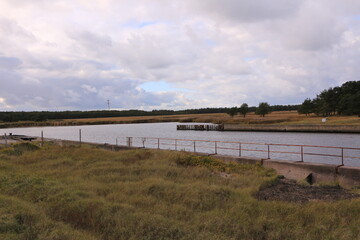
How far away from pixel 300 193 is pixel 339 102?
300 feet

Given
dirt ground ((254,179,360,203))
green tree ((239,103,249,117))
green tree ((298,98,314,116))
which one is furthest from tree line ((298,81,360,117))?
dirt ground ((254,179,360,203))

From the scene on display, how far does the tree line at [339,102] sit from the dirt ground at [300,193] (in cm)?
8138

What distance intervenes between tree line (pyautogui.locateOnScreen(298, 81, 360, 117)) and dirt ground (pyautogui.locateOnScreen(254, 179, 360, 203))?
81.4m

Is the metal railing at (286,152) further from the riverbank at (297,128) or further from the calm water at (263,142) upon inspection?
the riverbank at (297,128)

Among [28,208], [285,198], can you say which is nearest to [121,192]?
[28,208]

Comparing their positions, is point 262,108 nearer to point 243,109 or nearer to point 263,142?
point 243,109

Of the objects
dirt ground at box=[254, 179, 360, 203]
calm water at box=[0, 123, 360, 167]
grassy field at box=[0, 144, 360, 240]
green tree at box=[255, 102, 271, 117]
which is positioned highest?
green tree at box=[255, 102, 271, 117]

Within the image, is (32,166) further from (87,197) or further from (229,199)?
(229,199)

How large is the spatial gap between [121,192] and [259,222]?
4627 millimetres

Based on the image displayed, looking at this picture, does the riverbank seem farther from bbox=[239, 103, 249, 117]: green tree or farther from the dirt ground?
the dirt ground

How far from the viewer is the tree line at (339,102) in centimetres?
8291

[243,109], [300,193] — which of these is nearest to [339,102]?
[243,109]

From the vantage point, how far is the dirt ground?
9.46 meters

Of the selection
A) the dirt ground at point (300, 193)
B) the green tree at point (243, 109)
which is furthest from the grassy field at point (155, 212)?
the green tree at point (243, 109)
